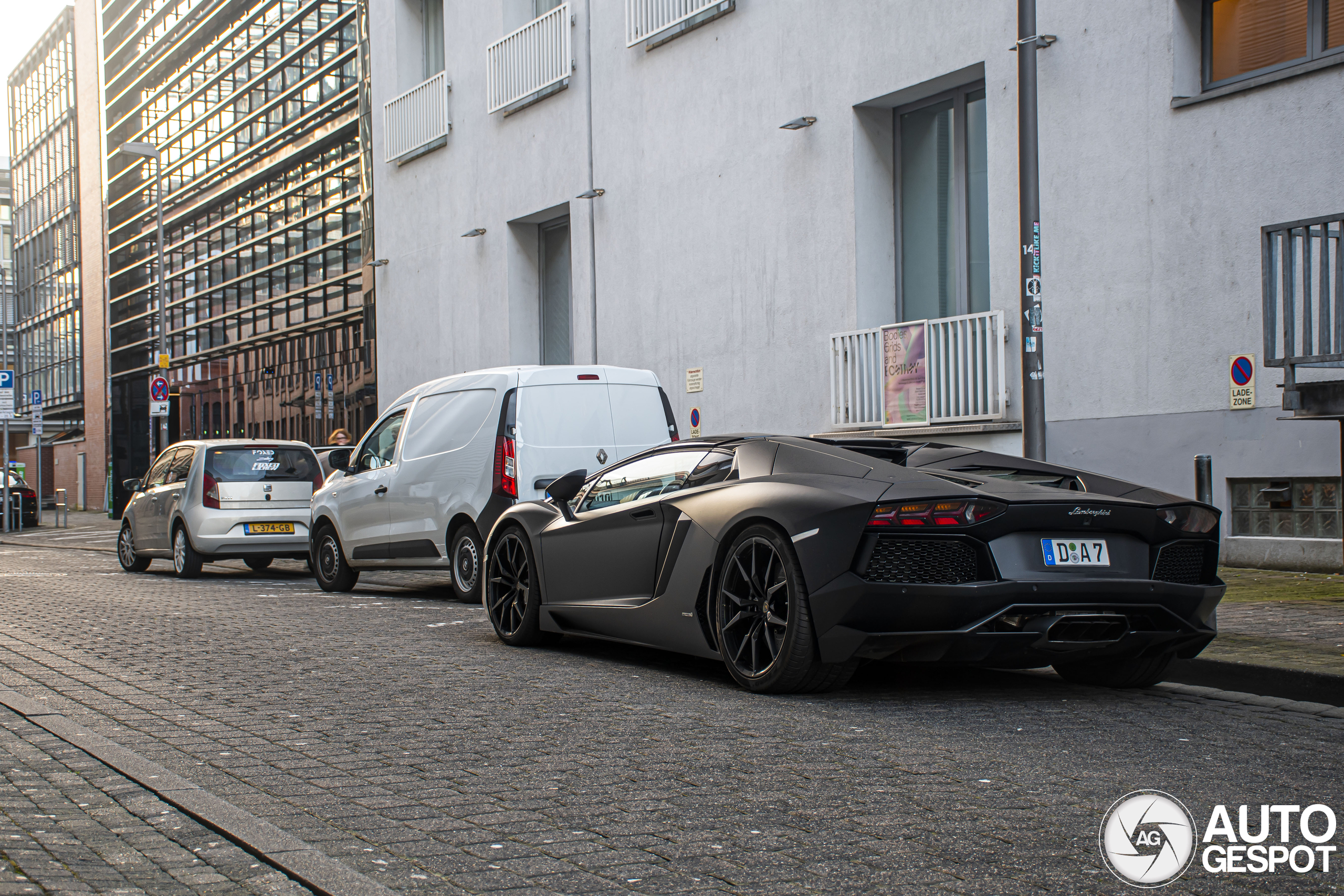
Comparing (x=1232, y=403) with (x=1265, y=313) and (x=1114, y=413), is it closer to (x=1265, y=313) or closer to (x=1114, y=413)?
(x=1114, y=413)

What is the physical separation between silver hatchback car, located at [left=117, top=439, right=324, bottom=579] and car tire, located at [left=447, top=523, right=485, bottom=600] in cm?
449

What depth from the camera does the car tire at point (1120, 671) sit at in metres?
6.53

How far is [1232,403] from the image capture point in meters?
11.4

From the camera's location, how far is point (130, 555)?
17672mm

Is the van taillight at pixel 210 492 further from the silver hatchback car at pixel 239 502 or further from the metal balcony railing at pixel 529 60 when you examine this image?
the metal balcony railing at pixel 529 60

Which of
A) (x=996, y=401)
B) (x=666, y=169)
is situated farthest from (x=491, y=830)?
(x=666, y=169)

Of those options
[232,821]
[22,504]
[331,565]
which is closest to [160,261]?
[22,504]

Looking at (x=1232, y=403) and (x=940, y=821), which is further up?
(x=1232, y=403)

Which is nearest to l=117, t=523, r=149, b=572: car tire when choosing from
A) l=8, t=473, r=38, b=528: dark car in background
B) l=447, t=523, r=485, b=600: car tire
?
l=447, t=523, r=485, b=600: car tire

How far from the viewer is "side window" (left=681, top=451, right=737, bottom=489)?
696 centimetres

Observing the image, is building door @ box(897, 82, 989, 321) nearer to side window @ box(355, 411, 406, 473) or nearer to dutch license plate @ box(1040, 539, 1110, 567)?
side window @ box(355, 411, 406, 473)

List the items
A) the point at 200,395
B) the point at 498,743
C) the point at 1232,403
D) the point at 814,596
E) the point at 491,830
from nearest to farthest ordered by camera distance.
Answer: the point at 491,830 < the point at 498,743 < the point at 814,596 < the point at 1232,403 < the point at 200,395

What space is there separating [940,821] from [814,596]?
187 centimetres

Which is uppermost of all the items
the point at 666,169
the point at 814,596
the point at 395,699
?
the point at 666,169
